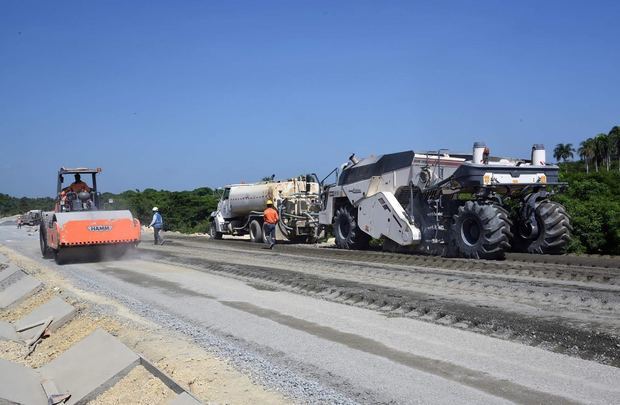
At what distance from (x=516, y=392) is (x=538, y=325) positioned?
2285mm

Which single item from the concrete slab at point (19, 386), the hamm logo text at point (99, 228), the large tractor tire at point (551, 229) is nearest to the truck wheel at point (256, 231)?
the hamm logo text at point (99, 228)

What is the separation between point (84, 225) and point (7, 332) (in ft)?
23.0

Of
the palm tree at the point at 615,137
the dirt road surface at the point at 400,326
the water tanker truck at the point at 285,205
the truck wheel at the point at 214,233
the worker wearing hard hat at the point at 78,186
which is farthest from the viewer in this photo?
the palm tree at the point at 615,137

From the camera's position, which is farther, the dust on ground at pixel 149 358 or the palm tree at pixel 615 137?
the palm tree at pixel 615 137

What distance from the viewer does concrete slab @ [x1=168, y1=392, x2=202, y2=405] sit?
16.8ft

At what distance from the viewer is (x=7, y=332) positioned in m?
9.96

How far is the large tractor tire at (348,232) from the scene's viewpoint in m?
19.1

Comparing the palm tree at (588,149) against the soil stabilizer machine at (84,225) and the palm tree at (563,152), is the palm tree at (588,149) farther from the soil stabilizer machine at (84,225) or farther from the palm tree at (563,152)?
the soil stabilizer machine at (84,225)

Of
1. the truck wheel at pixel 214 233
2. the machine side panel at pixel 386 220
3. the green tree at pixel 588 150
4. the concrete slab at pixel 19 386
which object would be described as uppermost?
the green tree at pixel 588 150

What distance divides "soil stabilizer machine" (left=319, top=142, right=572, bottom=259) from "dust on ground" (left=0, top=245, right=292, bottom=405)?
8740 millimetres

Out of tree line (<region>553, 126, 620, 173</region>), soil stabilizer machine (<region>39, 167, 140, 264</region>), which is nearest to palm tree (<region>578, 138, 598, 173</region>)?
tree line (<region>553, 126, 620, 173</region>)

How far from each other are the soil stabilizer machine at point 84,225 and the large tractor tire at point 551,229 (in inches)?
443

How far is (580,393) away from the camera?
5.11 meters

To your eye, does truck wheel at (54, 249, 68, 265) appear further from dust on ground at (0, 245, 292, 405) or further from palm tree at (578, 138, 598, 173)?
palm tree at (578, 138, 598, 173)
